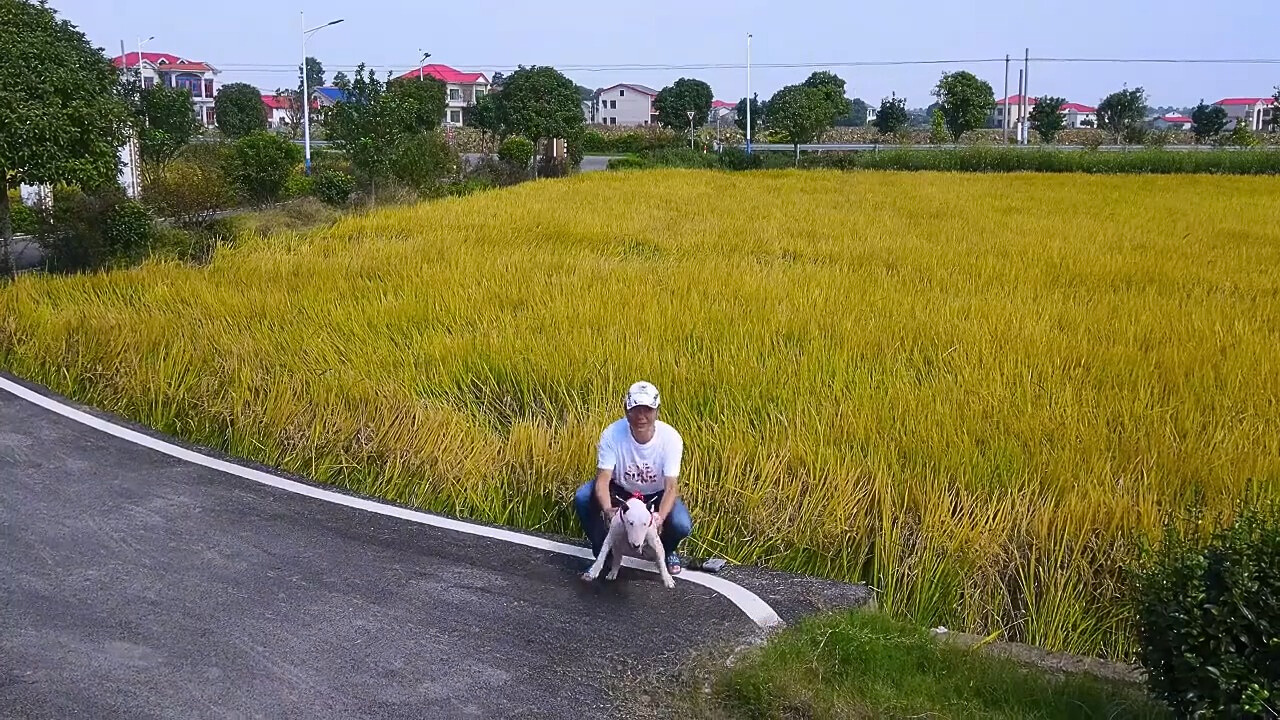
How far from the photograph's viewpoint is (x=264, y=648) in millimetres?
3424

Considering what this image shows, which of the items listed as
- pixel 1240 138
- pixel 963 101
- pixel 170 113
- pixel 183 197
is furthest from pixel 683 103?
pixel 183 197

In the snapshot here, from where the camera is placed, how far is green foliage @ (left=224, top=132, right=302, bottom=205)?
20703 millimetres

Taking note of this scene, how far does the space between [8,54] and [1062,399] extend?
938 cm

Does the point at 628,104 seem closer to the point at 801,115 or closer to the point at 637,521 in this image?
the point at 801,115

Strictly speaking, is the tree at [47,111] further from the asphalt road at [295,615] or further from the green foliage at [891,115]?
the green foliage at [891,115]

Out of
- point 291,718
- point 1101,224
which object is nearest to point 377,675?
point 291,718

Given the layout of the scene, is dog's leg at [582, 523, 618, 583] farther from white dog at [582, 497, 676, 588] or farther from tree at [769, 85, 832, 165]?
tree at [769, 85, 832, 165]

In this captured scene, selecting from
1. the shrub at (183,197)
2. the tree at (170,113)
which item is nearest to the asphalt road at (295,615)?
the shrub at (183,197)

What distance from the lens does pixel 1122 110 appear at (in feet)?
161

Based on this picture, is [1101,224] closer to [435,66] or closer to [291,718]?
[291,718]

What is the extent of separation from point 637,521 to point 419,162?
17.7 meters

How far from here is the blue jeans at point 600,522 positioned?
12.9 ft

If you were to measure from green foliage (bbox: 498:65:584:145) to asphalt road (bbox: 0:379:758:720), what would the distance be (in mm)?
25558

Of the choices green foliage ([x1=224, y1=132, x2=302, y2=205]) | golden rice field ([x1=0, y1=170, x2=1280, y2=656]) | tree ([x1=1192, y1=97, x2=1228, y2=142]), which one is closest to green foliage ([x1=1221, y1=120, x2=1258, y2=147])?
tree ([x1=1192, y1=97, x2=1228, y2=142])
